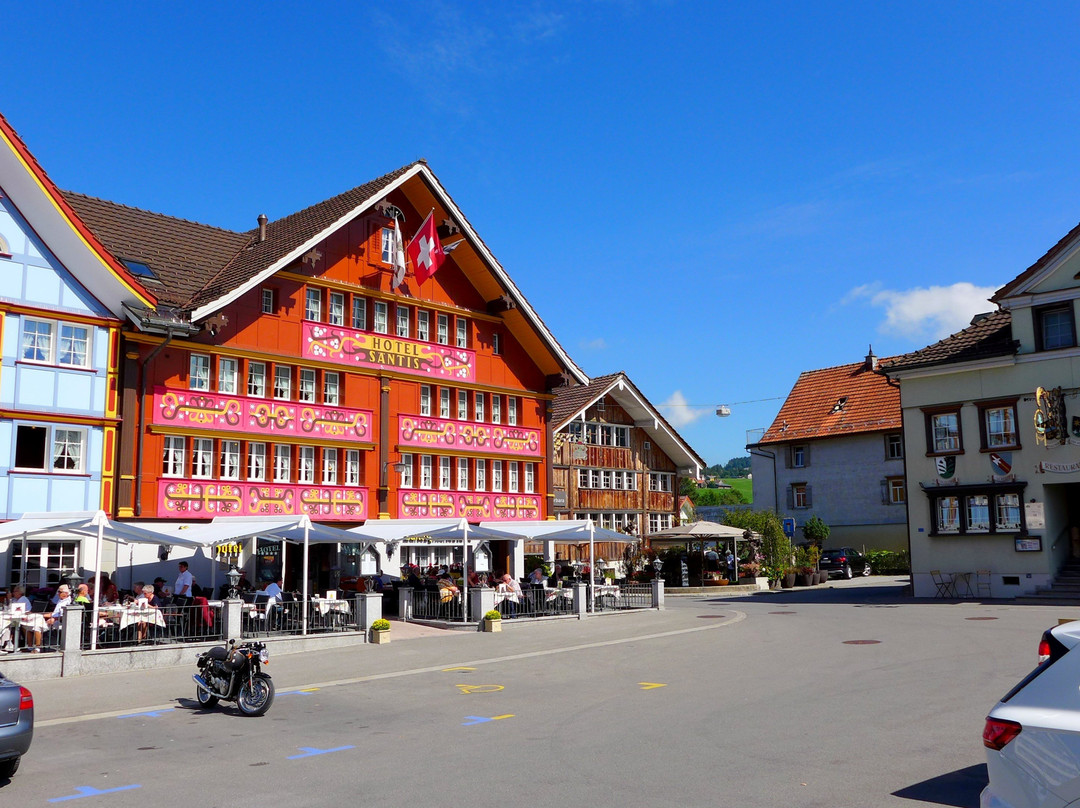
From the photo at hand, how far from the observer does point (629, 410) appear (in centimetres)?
5178

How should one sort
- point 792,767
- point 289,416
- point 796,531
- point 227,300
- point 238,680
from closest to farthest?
point 792,767, point 238,680, point 227,300, point 289,416, point 796,531

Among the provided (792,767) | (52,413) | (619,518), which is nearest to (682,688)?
(792,767)

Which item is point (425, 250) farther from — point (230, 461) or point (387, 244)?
point (230, 461)

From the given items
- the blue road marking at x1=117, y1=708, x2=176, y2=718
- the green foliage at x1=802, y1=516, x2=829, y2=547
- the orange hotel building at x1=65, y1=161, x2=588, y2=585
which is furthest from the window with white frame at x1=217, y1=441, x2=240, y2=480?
the green foliage at x1=802, y1=516, x2=829, y2=547

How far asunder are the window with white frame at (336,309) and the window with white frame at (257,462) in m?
4.87

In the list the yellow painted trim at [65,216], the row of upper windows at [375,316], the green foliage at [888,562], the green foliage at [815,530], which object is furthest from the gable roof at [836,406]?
the yellow painted trim at [65,216]

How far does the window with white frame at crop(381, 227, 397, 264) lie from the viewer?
3459 centimetres

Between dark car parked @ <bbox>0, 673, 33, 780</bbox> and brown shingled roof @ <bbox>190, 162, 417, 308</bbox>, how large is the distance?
19.8m

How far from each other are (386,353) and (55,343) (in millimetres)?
10766

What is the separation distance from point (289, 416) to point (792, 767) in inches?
953

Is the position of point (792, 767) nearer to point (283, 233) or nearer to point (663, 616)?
point (663, 616)

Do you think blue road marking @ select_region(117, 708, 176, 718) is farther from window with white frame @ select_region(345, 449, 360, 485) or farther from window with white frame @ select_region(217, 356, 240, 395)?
window with white frame @ select_region(345, 449, 360, 485)

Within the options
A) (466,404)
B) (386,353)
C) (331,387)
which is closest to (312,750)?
(331,387)

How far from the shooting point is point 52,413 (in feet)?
84.6
